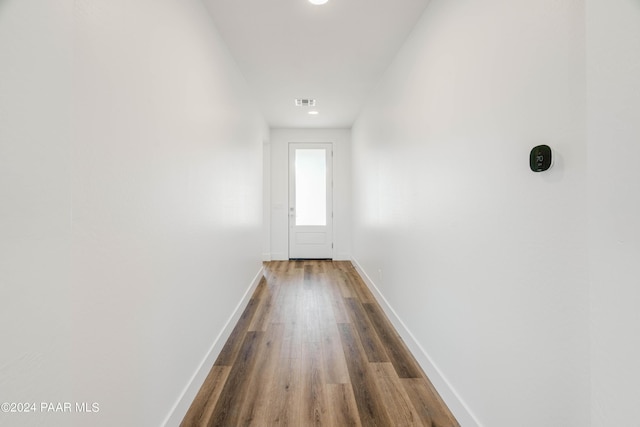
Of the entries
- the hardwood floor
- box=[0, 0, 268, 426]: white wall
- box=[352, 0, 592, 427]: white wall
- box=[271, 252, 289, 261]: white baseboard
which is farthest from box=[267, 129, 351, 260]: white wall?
box=[0, 0, 268, 426]: white wall

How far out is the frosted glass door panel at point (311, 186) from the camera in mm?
5688

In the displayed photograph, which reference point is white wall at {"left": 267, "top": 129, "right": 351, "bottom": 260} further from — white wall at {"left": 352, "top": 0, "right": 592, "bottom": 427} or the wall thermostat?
the wall thermostat

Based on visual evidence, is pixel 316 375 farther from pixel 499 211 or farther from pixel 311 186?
pixel 311 186

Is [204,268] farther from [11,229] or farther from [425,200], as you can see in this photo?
[425,200]

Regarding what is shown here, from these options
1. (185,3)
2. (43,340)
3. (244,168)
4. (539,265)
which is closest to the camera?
(43,340)

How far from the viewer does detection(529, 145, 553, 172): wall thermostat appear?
979 mm

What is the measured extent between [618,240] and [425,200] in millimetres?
1399

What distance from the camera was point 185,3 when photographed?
5.55ft

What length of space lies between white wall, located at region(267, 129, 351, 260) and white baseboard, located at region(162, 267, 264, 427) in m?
2.72

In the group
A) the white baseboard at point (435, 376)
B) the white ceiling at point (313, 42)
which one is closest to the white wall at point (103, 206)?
the white ceiling at point (313, 42)

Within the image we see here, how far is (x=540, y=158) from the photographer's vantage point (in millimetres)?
1006

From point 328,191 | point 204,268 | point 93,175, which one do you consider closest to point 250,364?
point 204,268

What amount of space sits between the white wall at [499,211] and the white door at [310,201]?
338 cm

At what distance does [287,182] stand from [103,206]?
471cm
